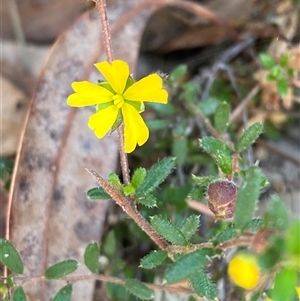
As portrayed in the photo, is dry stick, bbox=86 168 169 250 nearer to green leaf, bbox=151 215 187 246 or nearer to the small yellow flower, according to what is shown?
green leaf, bbox=151 215 187 246

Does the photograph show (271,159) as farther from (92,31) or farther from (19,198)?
(19,198)

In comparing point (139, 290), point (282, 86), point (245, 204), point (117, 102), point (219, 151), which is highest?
point (282, 86)

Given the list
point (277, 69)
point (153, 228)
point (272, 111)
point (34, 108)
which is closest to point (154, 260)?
point (153, 228)

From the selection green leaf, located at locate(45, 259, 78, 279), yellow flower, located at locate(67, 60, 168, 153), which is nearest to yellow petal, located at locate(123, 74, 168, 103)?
yellow flower, located at locate(67, 60, 168, 153)

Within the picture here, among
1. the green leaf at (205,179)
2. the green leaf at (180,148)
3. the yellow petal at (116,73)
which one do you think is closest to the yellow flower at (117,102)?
the yellow petal at (116,73)

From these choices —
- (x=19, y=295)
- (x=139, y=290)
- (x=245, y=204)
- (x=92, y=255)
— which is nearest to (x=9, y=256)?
(x=19, y=295)

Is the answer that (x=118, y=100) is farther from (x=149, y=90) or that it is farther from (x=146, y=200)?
(x=146, y=200)

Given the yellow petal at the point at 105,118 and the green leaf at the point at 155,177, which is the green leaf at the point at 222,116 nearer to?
the green leaf at the point at 155,177
